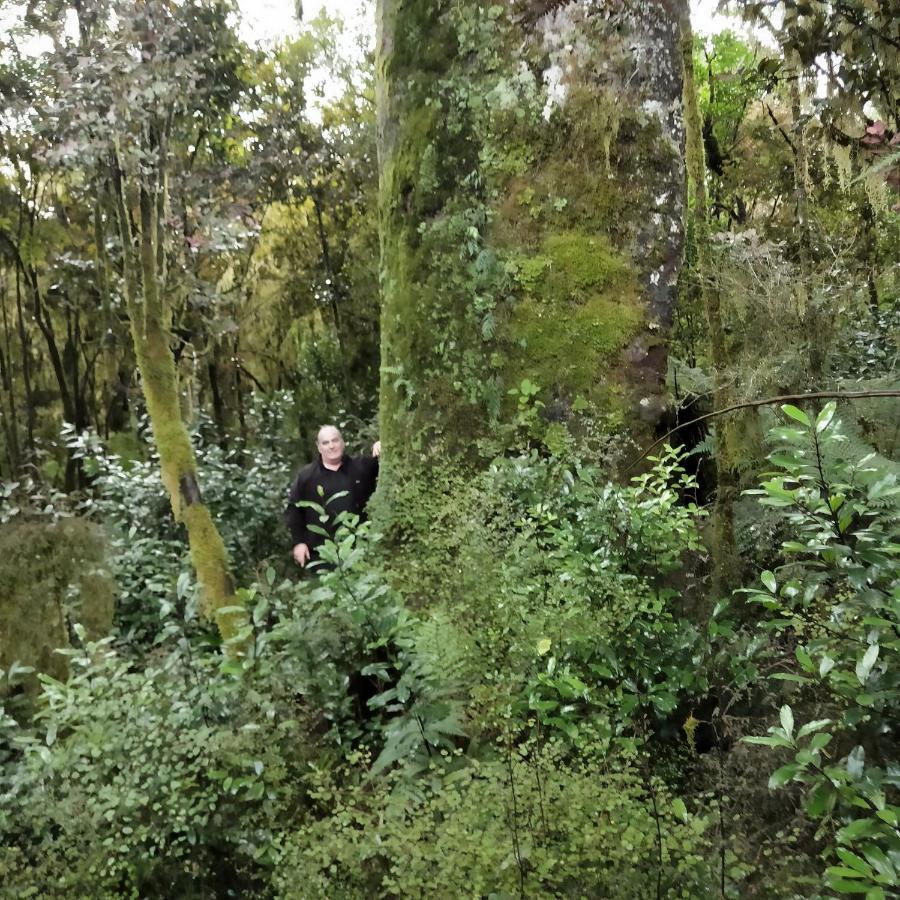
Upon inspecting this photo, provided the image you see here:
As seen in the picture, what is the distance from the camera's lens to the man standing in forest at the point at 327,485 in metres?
4.98

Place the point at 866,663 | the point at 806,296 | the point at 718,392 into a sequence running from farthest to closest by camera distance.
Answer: the point at 806,296 < the point at 718,392 < the point at 866,663

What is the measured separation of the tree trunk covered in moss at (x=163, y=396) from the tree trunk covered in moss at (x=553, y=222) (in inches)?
66.3

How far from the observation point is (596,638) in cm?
272

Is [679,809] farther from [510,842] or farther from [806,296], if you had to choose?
[806,296]

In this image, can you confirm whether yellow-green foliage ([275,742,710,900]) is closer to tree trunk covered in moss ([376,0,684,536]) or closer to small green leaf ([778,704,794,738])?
small green leaf ([778,704,794,738])

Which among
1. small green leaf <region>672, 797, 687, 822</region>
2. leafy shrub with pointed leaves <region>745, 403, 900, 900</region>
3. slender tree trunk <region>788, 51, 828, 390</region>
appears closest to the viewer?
leafy shrub with pointed leaves <region>745, 403, 900, 900</region>

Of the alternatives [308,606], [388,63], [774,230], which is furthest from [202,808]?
[774,230]

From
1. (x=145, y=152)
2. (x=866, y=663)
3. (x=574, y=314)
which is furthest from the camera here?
(x=145, y=152)

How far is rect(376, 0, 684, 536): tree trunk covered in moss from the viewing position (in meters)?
3.89

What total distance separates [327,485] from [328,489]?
30mm

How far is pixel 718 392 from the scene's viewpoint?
4.18 m

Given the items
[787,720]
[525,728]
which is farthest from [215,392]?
[787,720]

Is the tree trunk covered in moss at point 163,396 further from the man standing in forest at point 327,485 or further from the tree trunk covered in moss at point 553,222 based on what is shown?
the tree trunk covered in moss at point 553,222

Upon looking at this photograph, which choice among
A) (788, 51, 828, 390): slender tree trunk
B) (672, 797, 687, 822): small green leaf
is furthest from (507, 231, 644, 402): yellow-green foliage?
(672, 797, 687, 822): small green leaf
